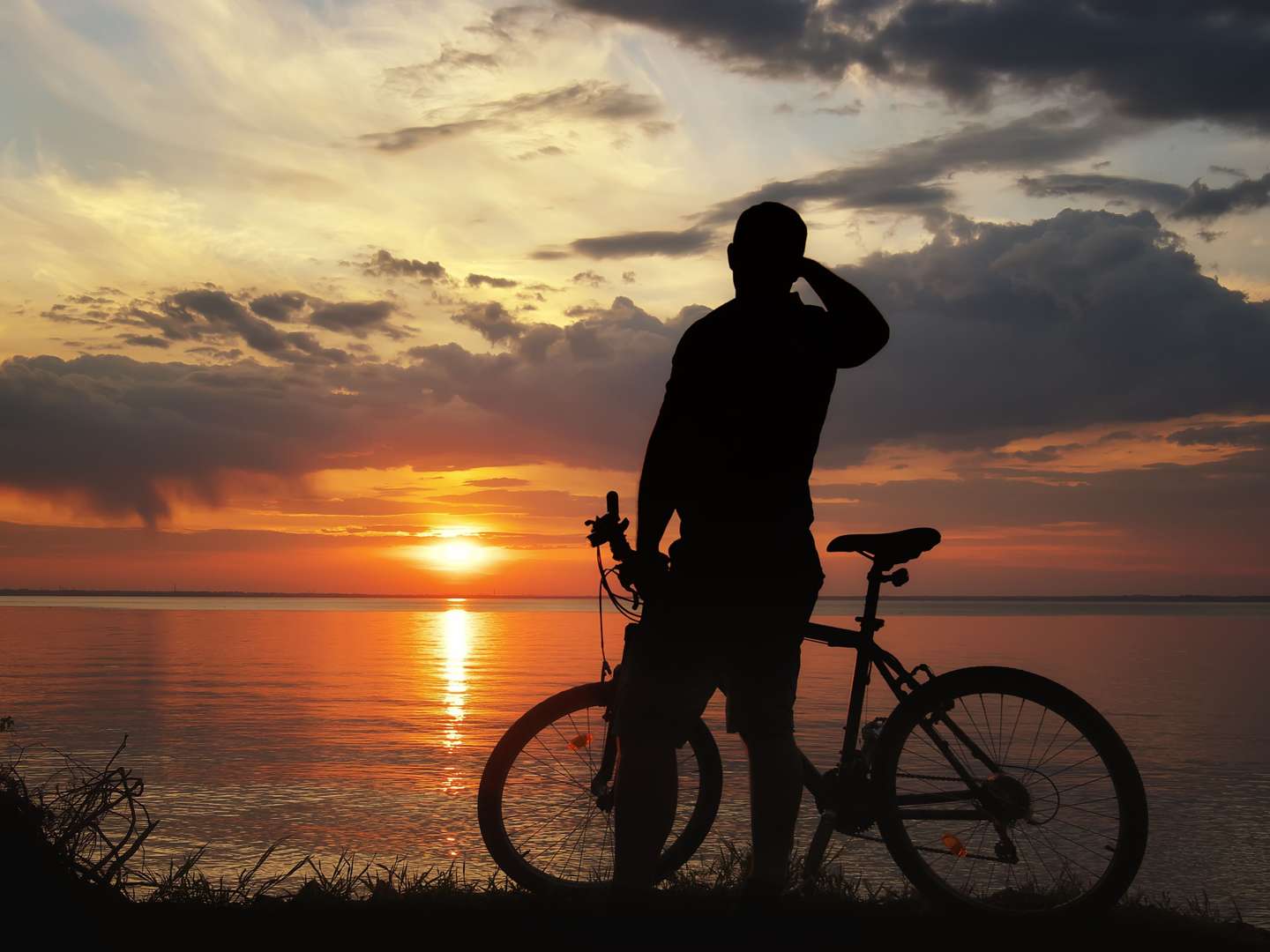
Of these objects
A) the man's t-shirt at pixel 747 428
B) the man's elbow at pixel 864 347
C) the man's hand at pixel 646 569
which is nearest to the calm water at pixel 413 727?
the man's hand at pixel 646 569

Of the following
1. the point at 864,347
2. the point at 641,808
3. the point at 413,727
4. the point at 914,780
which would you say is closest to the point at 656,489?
the point at 864,347

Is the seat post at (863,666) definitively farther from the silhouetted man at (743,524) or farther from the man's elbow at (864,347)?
the man's elbow at (864,347)

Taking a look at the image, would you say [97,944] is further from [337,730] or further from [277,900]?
[337,730]

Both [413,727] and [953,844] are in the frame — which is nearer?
[953,844]

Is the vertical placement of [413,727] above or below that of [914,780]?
below

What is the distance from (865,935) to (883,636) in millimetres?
22047

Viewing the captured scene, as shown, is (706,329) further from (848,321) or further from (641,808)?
(641,808)

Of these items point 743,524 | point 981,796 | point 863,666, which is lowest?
point 981,796

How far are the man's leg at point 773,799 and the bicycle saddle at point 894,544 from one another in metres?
0.75

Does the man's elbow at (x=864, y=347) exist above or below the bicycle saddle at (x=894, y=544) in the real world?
above

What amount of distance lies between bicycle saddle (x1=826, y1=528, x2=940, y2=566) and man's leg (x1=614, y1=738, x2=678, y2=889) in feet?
3.30

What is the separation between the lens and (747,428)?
11.5ft

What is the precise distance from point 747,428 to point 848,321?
0.49 meters

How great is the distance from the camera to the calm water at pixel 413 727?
617 cm
